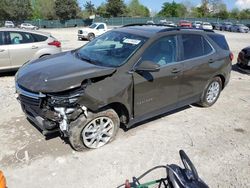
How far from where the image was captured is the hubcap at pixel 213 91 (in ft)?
20.0

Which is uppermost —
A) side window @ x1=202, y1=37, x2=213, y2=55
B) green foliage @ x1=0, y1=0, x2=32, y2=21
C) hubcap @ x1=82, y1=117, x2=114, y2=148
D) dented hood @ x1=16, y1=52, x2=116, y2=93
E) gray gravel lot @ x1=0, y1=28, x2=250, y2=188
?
green foliage @ x1=0, y1=0, x2=32, y2=21

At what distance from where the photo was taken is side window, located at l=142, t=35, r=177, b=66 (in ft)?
15.1

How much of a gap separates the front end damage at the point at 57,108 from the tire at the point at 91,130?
3.7 inches

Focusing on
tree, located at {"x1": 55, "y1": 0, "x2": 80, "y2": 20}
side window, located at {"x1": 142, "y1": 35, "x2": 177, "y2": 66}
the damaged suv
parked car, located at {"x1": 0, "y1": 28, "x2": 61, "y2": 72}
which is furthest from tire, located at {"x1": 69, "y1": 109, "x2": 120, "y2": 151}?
tree, located at {"x1": 55, "y1": 0, "x2": 80, "y2": 20}

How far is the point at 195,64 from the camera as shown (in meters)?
5.34

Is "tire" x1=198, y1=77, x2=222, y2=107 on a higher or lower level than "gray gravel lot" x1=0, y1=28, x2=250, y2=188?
higher

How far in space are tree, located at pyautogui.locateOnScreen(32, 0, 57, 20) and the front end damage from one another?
76.2m

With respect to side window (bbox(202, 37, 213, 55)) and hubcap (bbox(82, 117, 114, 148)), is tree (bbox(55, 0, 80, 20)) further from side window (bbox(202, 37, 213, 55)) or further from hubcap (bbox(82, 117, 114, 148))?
hubcap (bbox(82, 117, 114, 148))

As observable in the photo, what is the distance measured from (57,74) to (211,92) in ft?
11.7

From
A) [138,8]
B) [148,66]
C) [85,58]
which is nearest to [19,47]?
[85,58]

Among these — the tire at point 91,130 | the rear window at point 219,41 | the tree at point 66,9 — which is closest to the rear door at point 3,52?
the tire at point 91,130

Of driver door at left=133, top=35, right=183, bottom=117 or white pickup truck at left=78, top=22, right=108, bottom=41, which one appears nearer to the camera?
driver door at left=133, top=35, right=183, bottom=117

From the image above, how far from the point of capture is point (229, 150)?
14.6 feet

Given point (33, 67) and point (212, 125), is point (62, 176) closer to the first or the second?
point (33, 67)
